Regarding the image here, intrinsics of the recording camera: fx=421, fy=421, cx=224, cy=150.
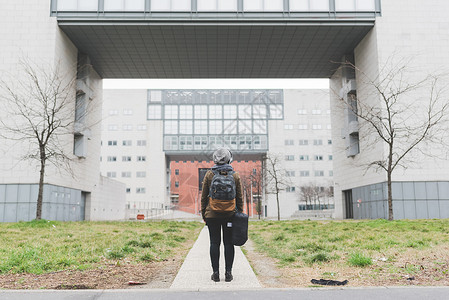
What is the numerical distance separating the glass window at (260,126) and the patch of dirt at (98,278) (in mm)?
73452

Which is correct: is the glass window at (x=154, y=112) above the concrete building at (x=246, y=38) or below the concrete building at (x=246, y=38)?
above

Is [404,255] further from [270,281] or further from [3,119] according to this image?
[3,119]

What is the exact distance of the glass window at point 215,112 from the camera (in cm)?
7950

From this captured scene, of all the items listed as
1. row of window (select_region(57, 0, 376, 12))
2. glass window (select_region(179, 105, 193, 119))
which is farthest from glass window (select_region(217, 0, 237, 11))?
glass window (select_region(179, 105, 193, 119))

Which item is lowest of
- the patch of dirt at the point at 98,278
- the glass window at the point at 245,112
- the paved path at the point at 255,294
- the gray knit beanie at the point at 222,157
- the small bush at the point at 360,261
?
the patch of dirt at the point at 98,278

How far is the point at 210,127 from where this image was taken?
78.9 m

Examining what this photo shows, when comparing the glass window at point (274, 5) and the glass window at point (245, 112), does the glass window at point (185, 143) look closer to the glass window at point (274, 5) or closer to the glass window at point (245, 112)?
the glass window at point (245, 112)

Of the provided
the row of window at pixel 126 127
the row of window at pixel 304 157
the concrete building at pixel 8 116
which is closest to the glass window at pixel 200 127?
the row of window at pixel 126 127

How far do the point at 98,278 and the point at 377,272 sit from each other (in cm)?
414

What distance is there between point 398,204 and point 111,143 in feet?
206

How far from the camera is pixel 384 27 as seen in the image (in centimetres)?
3216

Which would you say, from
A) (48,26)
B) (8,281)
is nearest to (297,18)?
(48,26)

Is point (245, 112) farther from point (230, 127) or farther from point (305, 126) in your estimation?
point (305, 126)

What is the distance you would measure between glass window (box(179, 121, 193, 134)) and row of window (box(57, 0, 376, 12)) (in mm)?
47528
